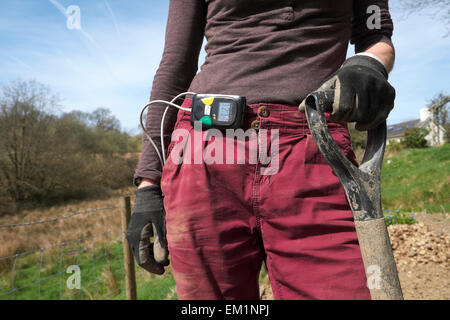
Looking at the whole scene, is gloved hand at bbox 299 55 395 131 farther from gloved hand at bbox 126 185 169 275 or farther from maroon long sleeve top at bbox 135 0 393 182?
gloved hand at bbox 126 185 169 275

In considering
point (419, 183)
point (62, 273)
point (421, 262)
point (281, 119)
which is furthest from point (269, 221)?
point (419, 183)

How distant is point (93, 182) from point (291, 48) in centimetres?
2588

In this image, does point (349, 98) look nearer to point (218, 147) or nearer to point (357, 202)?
point (357, 202)

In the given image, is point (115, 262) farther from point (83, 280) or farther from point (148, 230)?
point (148, 230)

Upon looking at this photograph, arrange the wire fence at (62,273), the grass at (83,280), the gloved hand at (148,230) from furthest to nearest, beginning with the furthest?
1. the wire fence at (62,273)
2. the grass at (83,280)
3. the gloved hand at (148,230)

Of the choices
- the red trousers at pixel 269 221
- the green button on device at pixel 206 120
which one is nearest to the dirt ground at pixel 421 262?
the red trousers at pixel 269 221

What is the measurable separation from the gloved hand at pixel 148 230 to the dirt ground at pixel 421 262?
9.17ft

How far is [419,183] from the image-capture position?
1087 cm

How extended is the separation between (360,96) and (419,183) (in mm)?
11970

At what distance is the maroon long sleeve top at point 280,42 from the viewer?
38.9 inches

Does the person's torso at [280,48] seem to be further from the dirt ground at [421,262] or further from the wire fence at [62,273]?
the wire fence at [62,273]

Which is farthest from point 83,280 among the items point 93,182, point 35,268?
point 93,182
